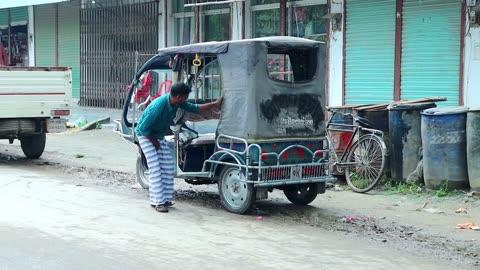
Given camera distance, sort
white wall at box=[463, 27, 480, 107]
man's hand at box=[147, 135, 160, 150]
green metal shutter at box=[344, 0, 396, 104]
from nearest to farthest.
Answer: man's hand at box=[147, 135, 160, 150] < white wall at box=[463, 27, 480, 107] < green metal shutter at box=[344, 0, 396, 104]

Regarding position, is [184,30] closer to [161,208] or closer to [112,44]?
[112,44]

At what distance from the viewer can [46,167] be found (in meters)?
12.6

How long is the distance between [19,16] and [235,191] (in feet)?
62.9

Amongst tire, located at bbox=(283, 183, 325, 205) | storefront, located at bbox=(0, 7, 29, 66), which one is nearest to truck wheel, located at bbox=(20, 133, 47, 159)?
tire, located at bbox=(283, 183, 325, 205)

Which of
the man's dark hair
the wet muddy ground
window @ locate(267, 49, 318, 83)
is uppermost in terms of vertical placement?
window @ locate(267, 49, 318, 83)

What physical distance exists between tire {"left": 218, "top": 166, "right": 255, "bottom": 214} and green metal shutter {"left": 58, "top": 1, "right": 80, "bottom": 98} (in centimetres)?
1503

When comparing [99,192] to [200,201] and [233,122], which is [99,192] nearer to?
[200,201]

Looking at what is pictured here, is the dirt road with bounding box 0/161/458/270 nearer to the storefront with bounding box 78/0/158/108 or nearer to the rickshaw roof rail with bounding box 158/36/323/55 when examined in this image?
the rickshaw roof rail with bounding box 158/36/323/55

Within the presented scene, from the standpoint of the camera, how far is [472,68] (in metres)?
11.7

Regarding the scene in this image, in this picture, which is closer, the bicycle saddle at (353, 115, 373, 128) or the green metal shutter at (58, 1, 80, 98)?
the bicycle saddle at (353, 115, 373, 128)

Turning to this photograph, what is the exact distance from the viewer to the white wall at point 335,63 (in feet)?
46.2

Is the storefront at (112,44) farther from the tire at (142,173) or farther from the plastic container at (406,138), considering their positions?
the plastic container at (406,138)

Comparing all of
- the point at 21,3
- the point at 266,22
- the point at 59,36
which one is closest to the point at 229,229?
the point at 266,22

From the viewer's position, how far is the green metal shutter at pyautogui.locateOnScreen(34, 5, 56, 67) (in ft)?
76.3
